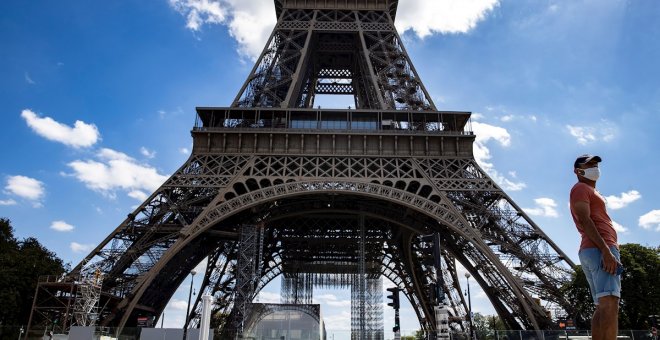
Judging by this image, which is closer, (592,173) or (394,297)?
(592,173)

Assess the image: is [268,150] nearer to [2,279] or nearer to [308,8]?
[308,8]

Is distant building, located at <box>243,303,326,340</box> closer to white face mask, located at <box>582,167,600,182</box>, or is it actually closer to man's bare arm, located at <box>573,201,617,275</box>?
white face mask, located at <box>582,167,600,182</box>

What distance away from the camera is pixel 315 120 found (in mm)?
30938

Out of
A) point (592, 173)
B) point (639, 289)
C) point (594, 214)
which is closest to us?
point (594, 214)

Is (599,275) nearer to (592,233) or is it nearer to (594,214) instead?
Result: (592,233)

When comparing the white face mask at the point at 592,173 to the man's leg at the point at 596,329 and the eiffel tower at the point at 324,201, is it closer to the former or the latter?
the man's leg at the point at 596,329

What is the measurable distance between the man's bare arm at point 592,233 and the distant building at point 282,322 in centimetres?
2323

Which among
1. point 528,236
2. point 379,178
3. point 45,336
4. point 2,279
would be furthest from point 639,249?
point 2,279

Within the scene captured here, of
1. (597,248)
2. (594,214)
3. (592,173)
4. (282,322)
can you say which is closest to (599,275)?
(597,248)

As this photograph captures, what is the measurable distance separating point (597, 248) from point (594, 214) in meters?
0.36

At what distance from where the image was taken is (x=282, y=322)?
27.3m

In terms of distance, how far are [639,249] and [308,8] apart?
28.3 metres

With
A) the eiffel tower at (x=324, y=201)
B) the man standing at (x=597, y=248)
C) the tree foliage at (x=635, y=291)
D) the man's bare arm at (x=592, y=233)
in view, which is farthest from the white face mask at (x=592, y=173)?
the tree foliage at (x=635, y=291)

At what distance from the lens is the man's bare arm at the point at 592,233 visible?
13.9ft
